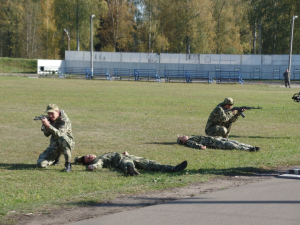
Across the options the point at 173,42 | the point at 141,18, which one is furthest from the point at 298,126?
the point at 141,18

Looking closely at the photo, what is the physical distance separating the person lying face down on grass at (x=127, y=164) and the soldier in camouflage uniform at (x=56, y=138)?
51 centimetres

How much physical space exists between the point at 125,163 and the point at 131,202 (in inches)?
79.6

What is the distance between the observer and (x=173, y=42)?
278ft

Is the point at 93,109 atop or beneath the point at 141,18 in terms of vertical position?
beneath

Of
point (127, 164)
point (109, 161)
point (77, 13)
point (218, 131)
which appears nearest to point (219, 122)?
point (218, 131)

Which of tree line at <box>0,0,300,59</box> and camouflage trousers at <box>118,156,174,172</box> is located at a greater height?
tree line at <box>0,0,300,59</box>

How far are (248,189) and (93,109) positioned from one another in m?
15.0

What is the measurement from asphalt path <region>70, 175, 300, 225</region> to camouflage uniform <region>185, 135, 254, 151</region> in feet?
13.2

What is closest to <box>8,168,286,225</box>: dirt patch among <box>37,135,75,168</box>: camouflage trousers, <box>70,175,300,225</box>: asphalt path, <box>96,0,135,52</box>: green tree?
<box>70,175,300,225</box>: asphalt path

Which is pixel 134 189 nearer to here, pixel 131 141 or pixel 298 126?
pixel 131 141

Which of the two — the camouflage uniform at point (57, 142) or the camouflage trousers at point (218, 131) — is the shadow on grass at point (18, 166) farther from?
the camouflage trousers at point (218, 131)

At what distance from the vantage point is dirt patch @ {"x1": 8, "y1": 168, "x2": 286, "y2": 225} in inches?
242

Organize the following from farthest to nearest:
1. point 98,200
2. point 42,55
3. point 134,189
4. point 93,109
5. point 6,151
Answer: point 42,55, point 93,109, point 6,151, point 134,189, point 98,200

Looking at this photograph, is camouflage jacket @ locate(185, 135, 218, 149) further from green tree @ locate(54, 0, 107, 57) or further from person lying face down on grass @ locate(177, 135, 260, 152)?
green tree @ locate(54, 0, 107, 57)
